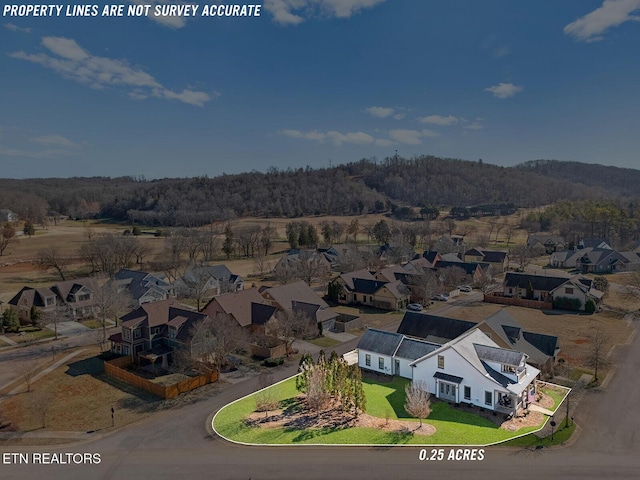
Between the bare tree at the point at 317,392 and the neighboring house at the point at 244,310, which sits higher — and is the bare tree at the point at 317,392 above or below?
below

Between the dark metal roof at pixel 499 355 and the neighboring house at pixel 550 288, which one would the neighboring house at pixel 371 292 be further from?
the dark metal roof at pixel 499 355

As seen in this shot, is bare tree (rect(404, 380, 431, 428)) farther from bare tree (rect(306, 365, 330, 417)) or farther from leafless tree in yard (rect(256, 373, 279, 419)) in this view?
leafless tree in yard (rect(256, 373, 279, 419))

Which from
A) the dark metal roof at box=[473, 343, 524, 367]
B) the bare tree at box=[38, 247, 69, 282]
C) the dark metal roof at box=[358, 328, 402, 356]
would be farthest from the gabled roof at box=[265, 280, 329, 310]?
the bare tree at box=[38, 247, 69, 282]

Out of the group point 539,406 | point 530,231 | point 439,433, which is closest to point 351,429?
point 439,433

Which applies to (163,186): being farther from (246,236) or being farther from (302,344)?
(302,344)

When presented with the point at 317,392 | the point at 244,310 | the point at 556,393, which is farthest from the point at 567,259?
the point at 317,392

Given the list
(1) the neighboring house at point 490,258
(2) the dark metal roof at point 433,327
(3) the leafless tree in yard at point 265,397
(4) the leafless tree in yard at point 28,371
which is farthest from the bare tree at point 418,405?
(1) the neighboring house at point 490,258
